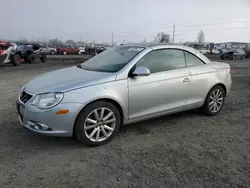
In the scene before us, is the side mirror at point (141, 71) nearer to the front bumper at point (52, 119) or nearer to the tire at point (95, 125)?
the tire at point (95, 125)

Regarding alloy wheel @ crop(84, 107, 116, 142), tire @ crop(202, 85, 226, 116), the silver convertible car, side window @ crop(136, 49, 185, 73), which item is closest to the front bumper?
the silver convertible car

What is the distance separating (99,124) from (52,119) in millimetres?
699

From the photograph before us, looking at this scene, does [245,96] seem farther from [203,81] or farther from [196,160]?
[196,160]

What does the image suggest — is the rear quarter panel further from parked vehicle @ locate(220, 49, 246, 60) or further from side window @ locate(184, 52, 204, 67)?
parked vehicle @ locate(220, 49, 246, 60)

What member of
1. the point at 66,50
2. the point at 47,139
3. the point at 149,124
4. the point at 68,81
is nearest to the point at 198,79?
the point at 149,124

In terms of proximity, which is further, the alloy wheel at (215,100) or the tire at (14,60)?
the tire at (14,60)

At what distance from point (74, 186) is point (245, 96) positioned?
602cm

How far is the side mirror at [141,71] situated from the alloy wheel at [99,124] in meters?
0.72

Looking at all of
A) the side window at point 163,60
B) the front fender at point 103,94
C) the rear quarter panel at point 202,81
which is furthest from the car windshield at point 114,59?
the rear quarter panel at point 202,81

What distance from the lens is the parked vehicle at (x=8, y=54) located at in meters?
15.4

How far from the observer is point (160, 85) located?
3996mm

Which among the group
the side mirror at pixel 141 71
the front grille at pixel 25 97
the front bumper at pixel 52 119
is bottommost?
the front bumper at pixel 52 119

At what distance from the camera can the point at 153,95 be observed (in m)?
3.94

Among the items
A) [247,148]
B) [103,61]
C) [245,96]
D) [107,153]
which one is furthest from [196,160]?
[245,96]
